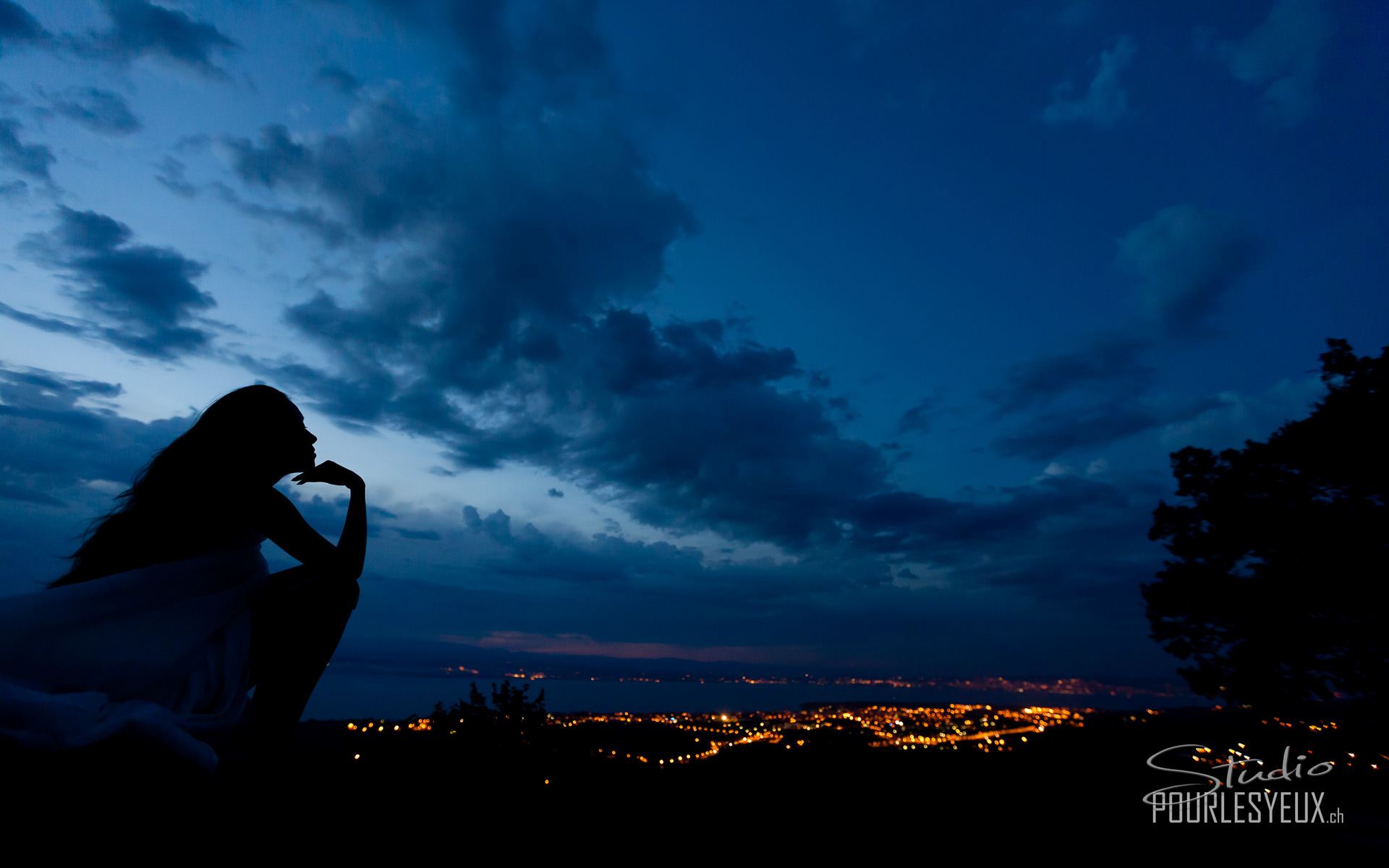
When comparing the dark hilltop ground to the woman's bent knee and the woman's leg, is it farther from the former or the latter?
the woman's bent knee

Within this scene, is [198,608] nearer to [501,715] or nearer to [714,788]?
[714,788]

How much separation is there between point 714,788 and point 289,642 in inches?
200

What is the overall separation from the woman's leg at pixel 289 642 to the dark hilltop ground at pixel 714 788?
0.72 ft

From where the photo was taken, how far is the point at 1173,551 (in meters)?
16.2

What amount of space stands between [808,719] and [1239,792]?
5455cm

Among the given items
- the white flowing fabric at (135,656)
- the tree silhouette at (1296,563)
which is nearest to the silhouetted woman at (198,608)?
the white flowing fabric at (135,656)

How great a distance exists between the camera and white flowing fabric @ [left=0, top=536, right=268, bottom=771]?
237 cm

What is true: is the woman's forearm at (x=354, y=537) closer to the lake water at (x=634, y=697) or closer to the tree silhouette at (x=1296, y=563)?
the tree silhouette at (x=1296, y=563)

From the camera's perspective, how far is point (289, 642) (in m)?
3.30

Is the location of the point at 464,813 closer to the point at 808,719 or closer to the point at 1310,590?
the point at 1310,590

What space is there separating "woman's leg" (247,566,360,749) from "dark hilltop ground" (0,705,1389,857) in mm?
218

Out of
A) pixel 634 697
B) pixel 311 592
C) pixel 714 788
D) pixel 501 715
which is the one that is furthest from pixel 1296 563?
pixel 634 697

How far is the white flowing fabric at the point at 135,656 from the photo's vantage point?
237cm

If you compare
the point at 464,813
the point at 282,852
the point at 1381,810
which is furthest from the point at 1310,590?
the point at 282,852
